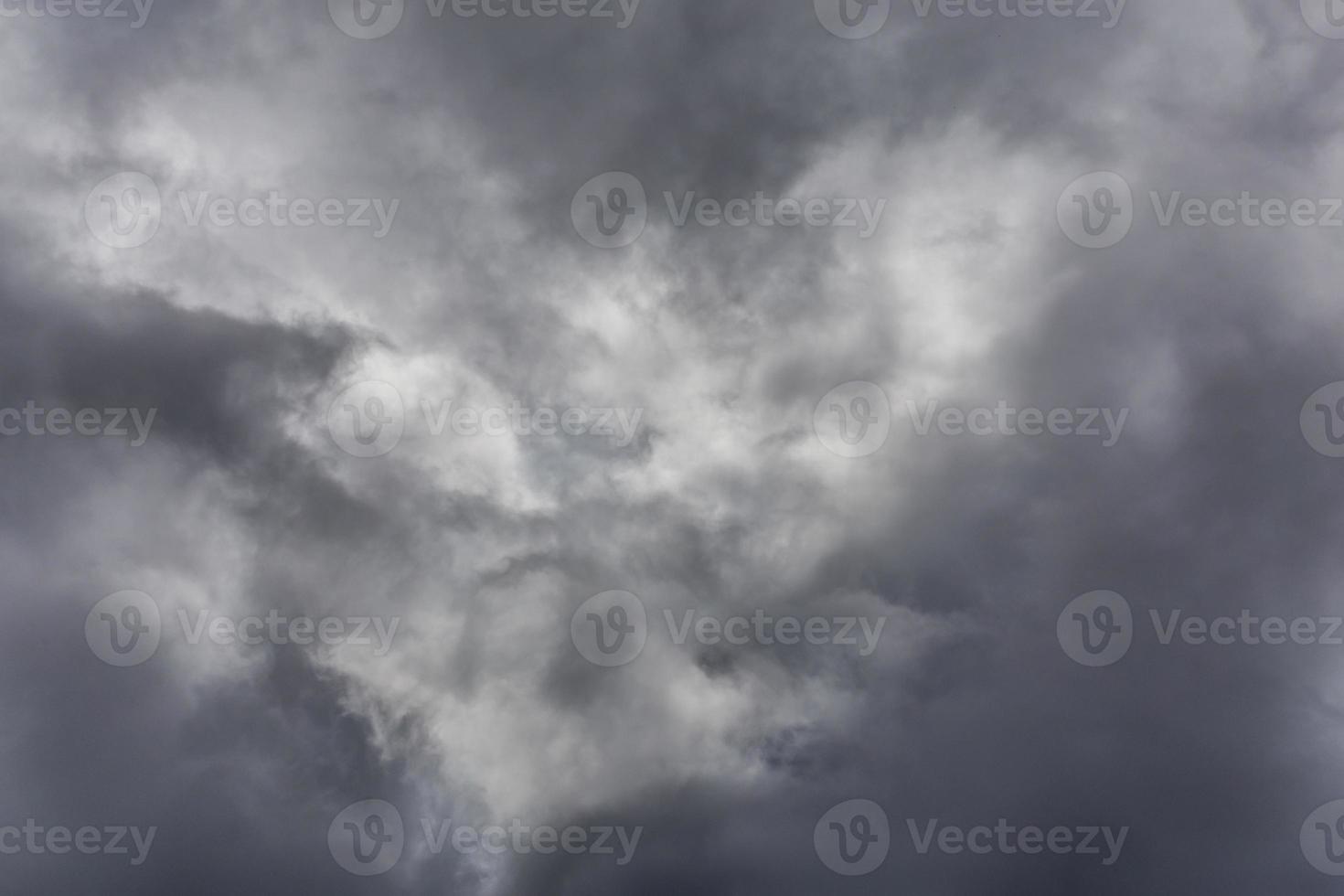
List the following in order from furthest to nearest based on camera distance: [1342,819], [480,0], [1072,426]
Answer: [1072,426]
[1342,819]
[480,0]

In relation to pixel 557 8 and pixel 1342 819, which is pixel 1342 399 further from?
pixel 557 8

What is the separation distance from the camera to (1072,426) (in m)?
127

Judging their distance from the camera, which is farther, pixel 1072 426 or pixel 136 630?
pixel 1072 426

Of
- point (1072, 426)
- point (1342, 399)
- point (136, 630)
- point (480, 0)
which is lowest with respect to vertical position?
point (136, 630)

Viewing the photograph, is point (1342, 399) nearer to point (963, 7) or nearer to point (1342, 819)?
point (1342, 819)

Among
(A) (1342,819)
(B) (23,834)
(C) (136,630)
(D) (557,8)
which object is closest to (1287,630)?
(A) (1342,819)

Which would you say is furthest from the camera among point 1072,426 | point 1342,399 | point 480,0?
Result: point 1072,426

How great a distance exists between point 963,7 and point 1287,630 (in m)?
97.8

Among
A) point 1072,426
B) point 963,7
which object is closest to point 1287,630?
point 1072,426

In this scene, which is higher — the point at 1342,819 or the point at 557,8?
the point at 557,8

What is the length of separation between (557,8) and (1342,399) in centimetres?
11461

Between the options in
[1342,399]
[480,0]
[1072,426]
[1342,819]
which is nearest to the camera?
[480,0]

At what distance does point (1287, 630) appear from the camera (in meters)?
110

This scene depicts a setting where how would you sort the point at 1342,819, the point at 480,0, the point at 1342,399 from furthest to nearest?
the point at 1342,819 < the point at 1342,399 < the point at 480,0
